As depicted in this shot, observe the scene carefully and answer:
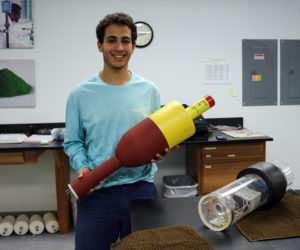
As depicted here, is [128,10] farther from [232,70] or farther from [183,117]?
[183,117]

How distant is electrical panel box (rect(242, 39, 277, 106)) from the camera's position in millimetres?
2988

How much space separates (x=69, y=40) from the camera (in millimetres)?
2791

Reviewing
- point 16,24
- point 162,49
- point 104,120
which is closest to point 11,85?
point 16,24

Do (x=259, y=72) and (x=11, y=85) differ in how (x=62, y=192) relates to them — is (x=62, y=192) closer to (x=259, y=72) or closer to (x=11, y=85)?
(x=11, y=85)

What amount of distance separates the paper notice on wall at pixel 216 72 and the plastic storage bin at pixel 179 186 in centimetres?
99

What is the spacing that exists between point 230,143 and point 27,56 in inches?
78.8

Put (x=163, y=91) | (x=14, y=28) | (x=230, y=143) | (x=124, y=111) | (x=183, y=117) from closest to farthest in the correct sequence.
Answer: (x=183, y=117) → (x=124, y=111) → (x=230, y=143) → (x=14, y=28) → (x=163, y=91)

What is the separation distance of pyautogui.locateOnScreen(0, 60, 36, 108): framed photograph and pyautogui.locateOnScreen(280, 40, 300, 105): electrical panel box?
249cm

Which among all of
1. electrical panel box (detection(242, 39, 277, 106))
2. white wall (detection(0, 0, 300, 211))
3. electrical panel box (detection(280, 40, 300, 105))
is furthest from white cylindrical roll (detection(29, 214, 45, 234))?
electrical panel box (detection(280, 40, 300, 105))

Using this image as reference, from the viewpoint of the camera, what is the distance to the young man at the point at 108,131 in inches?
46.5

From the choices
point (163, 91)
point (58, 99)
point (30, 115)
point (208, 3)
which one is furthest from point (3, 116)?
point (208, 3)

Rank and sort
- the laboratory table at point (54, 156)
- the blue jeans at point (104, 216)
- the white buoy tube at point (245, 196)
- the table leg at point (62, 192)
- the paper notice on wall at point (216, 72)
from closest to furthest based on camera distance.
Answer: the white buoy tube at point (245, 196) < the blue jeans at point (104, 216) < the laboratory table at point (54, 156) < the table leg at point (62, 192) < the paper notice on wall at point (216, 72)

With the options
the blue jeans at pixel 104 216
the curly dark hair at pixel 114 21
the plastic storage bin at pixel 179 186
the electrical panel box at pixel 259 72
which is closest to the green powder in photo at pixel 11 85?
the plastic storage bin at pixel 179 186

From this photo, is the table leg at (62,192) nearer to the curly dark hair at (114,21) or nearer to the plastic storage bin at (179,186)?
the plastic storage bin at (179,186)
